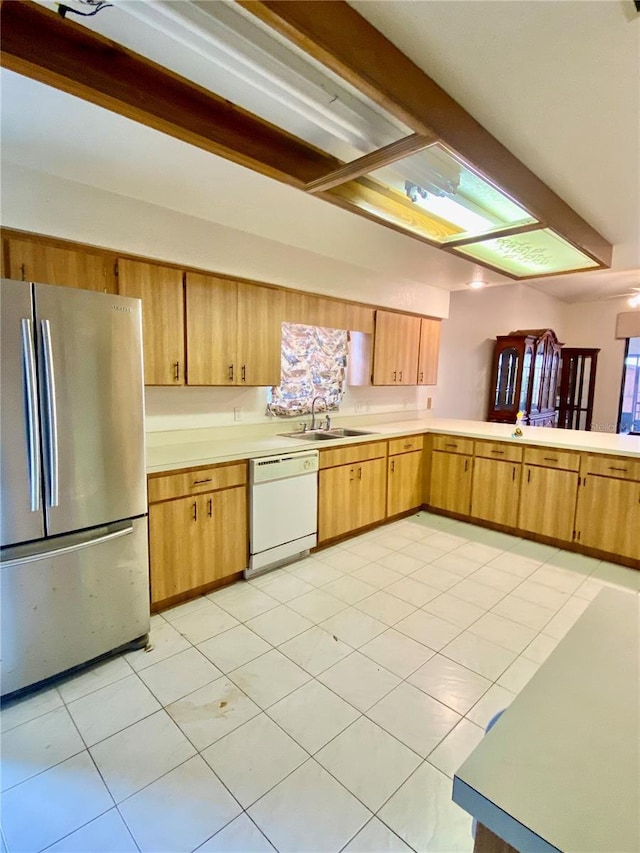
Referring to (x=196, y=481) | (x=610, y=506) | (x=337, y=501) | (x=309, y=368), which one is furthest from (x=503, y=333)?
(x=196, y=481)

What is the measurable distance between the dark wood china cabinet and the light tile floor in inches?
132

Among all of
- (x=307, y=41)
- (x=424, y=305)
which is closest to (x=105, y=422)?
(x=307, y=41)

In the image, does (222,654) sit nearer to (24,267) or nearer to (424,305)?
(24,267)

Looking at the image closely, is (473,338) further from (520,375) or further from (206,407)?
(206,407)

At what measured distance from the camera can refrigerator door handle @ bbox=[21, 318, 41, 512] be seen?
1788 mm

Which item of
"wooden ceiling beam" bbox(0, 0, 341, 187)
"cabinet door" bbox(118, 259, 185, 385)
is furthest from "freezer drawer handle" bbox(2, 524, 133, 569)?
"wooden ceiling beam" bbox(0, 0, 341, 187)

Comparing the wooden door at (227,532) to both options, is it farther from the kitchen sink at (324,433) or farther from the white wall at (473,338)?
the white wall at (473,338)

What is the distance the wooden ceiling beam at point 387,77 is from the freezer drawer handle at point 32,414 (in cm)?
143

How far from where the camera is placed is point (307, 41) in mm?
1212

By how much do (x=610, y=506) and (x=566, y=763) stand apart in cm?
342

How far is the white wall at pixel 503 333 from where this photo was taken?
5.63 meters

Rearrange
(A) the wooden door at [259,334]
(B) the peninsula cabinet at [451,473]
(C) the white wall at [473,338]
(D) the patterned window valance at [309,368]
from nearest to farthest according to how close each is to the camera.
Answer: (A) the wooden door at [259,334]
(D) the patterned window valance at [309,368]
(B) the peninsula cabinet at [451,473]
(C) the white wall at [473,338]

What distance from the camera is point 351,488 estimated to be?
3.76 metres

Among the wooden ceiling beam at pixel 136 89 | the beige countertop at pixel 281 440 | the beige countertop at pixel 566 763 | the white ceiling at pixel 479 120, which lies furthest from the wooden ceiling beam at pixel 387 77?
the beige countertop at pixel 281 440
